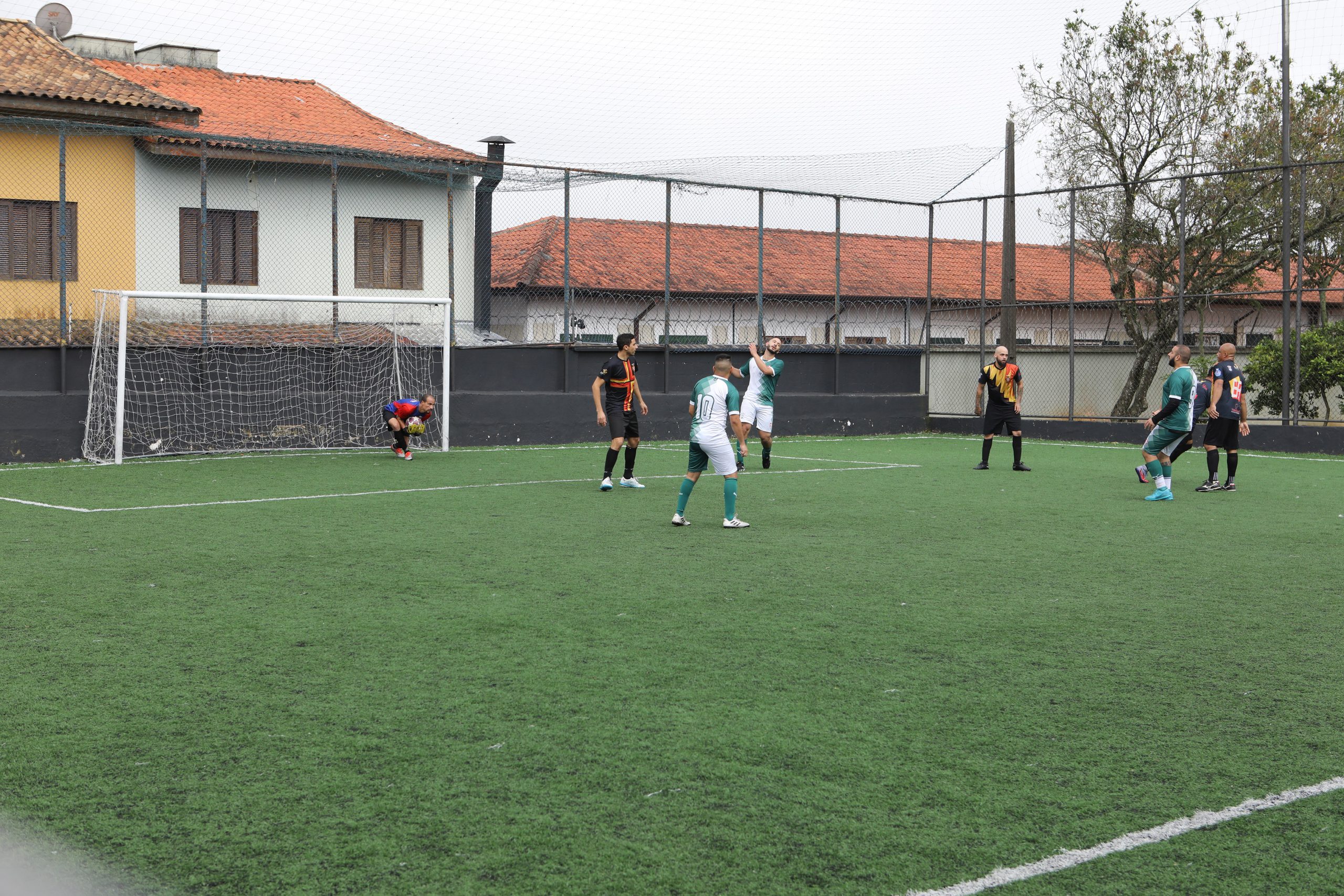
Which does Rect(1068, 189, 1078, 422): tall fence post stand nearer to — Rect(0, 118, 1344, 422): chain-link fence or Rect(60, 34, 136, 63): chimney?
Rect(0, 118, 1344, 422): chain-link fence

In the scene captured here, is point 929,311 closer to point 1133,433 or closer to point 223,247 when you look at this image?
point 1133,433

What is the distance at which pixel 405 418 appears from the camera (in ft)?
59.0

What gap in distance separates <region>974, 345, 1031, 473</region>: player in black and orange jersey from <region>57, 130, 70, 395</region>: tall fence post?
1221cm

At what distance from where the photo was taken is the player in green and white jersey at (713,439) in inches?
426

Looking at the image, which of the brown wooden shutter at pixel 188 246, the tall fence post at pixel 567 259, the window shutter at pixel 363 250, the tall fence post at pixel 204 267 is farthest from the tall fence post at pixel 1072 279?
the brown wooden shutter at pixel 188 246

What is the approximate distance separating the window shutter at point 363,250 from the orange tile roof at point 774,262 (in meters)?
2.75

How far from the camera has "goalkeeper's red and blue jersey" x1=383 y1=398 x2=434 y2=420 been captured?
58.7 feet

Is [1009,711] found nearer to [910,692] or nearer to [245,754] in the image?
[910,692]

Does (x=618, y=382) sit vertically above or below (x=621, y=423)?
above

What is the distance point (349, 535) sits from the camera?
10344 mm

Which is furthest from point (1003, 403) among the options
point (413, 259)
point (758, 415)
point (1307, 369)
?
point (413, 259)

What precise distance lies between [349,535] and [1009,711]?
20.8 feet

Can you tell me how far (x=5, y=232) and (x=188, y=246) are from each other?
9.44ft

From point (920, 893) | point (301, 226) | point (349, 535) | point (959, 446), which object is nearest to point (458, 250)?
point (301, 226)
